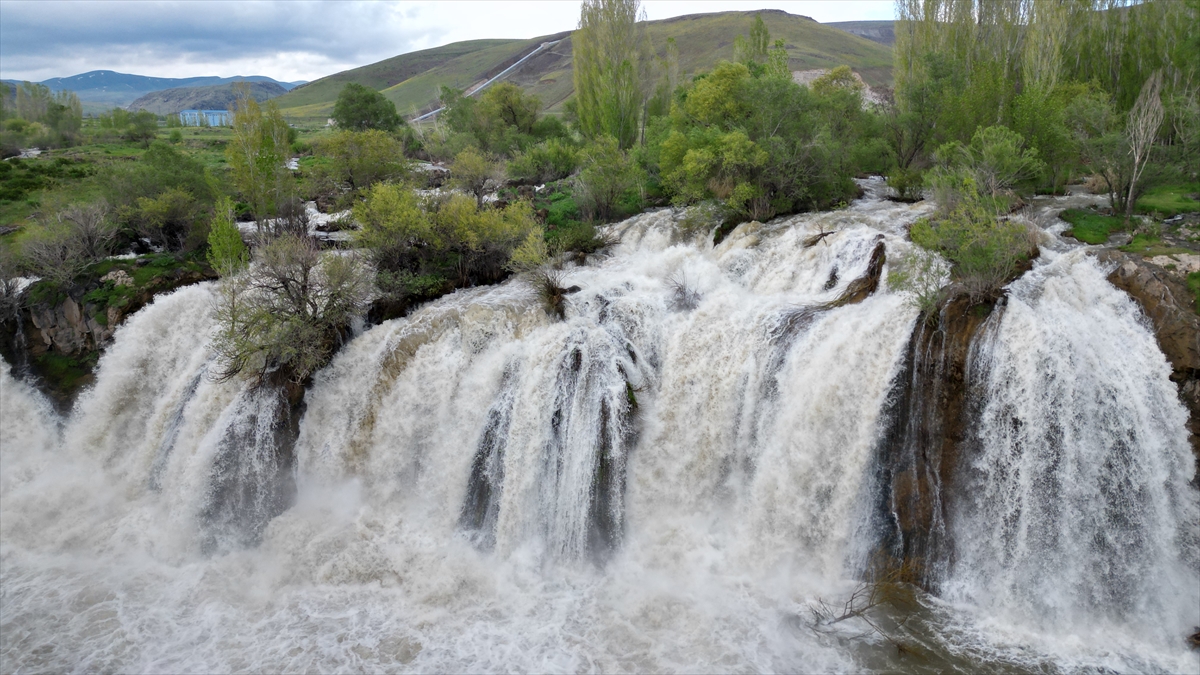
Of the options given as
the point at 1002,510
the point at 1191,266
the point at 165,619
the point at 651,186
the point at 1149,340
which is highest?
the point at 651,186

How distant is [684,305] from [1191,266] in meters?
13.2

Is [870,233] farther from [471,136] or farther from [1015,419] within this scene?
[471,136]

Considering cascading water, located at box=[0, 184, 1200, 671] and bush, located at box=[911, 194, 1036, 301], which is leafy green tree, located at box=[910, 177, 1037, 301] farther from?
cascading water, located at box=[0, 184, 1200, 671]

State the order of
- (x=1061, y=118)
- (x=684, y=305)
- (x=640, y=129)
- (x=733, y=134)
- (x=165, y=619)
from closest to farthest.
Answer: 1. (x=165, y=619)
2. (x=684, y=305)
3. (x=1061, y=118)
4. (x=733, y=134)
5. (x=640, y=129)

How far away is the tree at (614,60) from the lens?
4194 cm

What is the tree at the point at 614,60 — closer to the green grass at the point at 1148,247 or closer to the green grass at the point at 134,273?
the green grass at the point at 134,273

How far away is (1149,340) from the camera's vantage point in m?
14.0

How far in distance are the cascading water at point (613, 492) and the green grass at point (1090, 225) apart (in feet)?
13.2

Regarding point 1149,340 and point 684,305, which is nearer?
point 1149,340

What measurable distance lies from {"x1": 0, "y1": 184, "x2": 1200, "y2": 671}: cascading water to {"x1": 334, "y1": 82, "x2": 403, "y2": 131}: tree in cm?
4420

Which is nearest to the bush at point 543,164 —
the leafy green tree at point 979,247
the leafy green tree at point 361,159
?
the leafy green tree at point 361,159

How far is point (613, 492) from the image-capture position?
16.9 meters

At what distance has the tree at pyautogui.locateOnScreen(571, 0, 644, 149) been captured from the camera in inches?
1651

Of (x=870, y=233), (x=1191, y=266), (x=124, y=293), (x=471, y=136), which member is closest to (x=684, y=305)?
(x=870, y=233)
